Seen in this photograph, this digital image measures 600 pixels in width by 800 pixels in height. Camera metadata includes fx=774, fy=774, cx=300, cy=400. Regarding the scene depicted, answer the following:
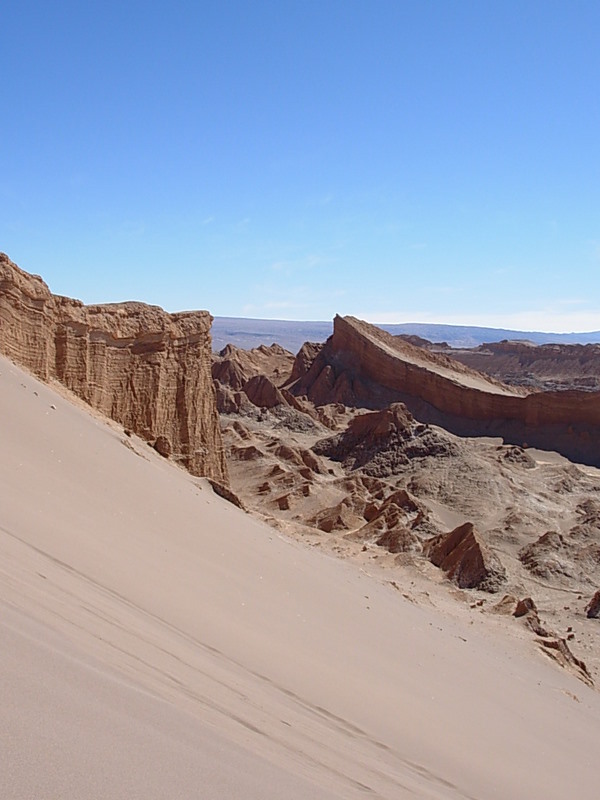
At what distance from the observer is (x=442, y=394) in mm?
39750

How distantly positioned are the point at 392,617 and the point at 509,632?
4.47 m

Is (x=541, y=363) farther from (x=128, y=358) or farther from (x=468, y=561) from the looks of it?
(x=128, y=358)

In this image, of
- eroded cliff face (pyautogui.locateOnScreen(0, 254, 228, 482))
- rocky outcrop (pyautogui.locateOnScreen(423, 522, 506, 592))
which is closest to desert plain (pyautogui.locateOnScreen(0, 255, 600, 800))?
eroded cliff face (pyautogui.locateOnScreen(0, 254, 228, 482))

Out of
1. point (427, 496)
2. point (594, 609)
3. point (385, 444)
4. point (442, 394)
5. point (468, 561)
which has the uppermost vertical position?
point (442, 394)

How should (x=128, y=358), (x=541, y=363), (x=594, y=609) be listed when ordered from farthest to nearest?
(x=541, y=363) < (x=594, y=609) < (x=128, y=358)

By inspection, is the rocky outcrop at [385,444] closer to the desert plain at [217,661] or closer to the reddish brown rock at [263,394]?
the reddish brown rock at [263,394]

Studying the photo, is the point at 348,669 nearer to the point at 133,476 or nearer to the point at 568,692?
the point at 133,476

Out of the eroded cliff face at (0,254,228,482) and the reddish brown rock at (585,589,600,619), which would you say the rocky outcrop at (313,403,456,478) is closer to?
the reddish brown rock at (585,589,600,619)

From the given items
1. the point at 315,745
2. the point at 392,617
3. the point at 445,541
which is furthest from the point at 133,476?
the point at 445,541

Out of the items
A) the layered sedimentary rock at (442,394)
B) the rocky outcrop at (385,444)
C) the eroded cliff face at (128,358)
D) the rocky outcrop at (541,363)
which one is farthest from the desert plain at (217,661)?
the rocky outcrop at (541,363)

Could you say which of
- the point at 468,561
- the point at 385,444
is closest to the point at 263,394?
the point at 385,444

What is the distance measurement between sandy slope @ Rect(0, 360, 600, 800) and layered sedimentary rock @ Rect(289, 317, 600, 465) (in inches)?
1045

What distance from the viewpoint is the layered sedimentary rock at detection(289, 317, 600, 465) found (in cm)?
3547

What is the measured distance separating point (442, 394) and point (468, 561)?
2185 centimetres
